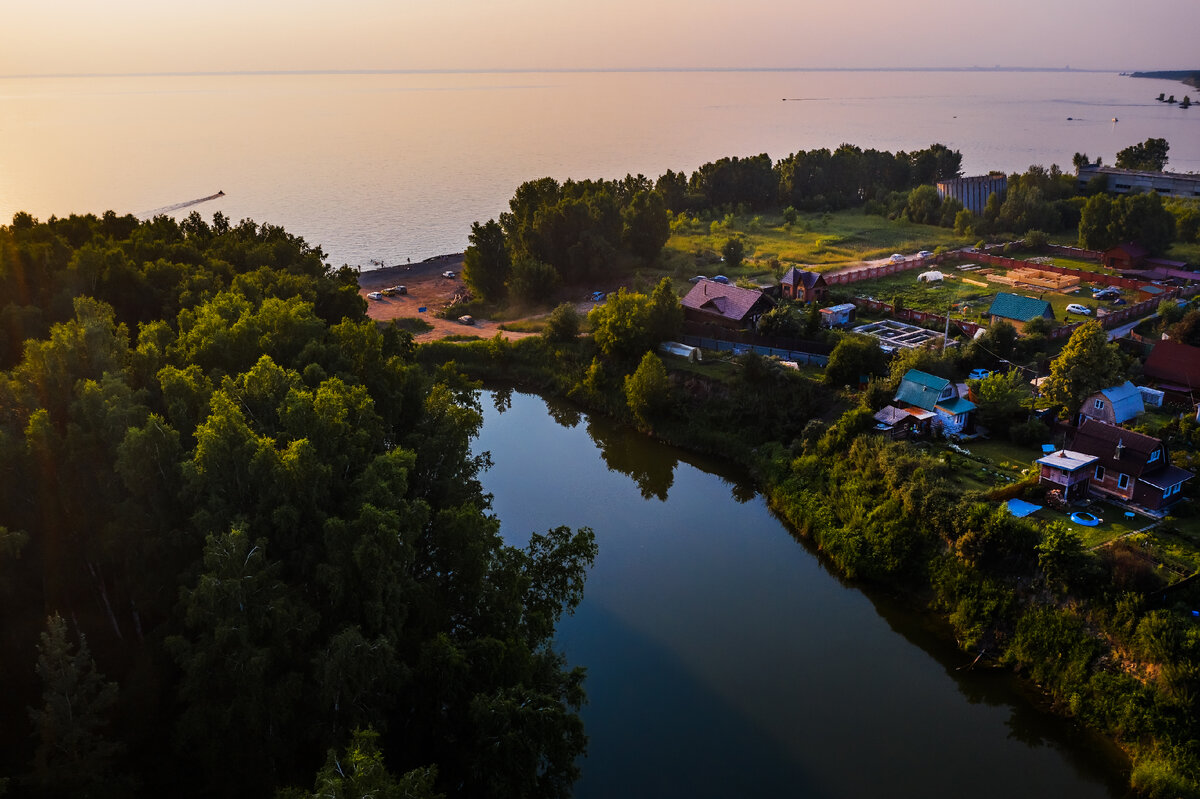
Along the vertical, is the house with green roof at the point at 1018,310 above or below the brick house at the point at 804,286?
below

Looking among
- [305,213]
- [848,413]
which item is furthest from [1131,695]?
[305,213]

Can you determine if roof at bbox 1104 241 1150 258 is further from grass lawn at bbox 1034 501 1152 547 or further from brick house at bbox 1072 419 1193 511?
grass lawn at bbox 1034 501 1152 547

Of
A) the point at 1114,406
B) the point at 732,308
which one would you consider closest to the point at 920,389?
the point at 1114,406

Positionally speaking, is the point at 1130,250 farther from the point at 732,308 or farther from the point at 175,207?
the point at 175,207

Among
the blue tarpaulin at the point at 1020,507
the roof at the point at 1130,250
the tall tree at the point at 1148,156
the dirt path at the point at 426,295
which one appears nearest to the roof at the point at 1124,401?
the blue tarpaulin at the point at 1020,507

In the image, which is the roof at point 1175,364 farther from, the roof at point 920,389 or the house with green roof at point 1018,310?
the roof at point 920,389

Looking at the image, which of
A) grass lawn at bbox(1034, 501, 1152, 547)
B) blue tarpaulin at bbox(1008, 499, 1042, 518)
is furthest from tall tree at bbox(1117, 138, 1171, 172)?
blue tarpaulin at bbox(1008, 499, 1042, 518)
